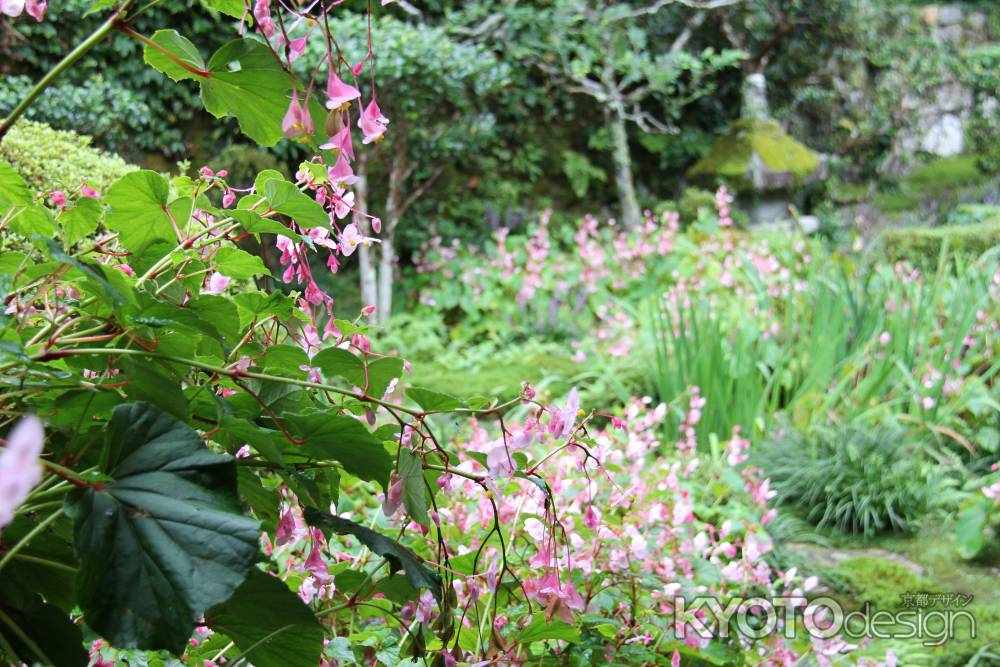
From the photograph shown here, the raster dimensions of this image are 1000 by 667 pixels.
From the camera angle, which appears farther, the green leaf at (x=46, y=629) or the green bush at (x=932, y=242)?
the green bush at (x=932, y=242)

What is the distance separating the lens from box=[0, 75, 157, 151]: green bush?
459 centimetres

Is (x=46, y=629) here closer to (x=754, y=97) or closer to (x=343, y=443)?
(x=343, y=443)

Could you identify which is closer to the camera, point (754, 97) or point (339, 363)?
point (339, 363)

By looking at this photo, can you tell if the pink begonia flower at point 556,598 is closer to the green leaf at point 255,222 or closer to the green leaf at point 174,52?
the green leaf at point 255,222

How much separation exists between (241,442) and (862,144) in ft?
33.6

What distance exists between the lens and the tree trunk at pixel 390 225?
5.81 m

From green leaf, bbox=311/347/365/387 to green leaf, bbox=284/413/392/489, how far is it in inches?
2.2

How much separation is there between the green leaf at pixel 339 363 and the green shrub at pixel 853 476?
2681 mm

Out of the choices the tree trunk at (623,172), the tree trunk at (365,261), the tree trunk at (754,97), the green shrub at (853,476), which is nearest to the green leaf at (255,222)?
the green shrub at (853,476)

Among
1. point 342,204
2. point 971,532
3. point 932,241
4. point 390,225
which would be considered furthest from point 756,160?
point 342,204

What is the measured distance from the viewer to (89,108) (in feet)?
15.8

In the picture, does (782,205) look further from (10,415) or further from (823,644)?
(10,415)

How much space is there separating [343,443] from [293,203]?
0.23 m

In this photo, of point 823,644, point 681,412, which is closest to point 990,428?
point 681,412
